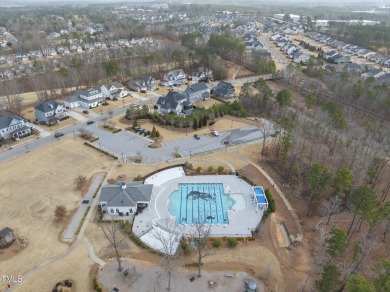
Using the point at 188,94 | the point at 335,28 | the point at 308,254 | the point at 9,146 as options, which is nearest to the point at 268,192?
the point at 308,254

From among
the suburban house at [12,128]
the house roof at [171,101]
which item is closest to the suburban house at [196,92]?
the house roof at [171,101]

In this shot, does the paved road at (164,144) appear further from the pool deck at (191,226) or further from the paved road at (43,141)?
the pool deck at (191,226)

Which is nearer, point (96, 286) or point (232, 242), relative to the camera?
point (96, 286)

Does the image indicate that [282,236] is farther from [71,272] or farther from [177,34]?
[177,34]

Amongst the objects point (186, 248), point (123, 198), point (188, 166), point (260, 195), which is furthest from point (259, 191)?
point (123, 198)

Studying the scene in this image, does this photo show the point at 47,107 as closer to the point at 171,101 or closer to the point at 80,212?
the point at 171,101

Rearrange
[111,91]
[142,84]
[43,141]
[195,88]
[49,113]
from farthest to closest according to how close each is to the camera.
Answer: [142,84], [111,91], [195,88], [49,113], [43,141]

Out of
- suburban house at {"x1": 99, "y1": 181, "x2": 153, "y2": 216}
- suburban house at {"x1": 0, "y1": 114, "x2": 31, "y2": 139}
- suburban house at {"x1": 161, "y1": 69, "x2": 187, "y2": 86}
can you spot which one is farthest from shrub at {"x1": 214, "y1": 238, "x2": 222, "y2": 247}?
suburban house at {"x1": 161, "y1": 69, "x2": 187, "y2": 86}
